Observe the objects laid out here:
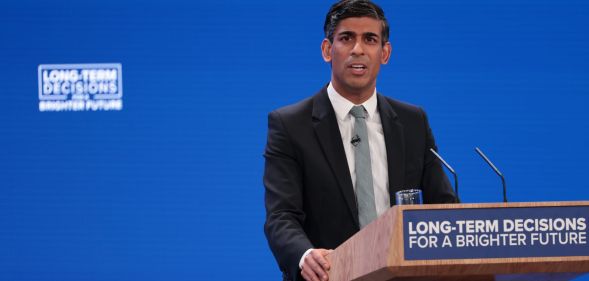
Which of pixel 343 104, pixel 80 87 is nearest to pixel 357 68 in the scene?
pixel 343 104

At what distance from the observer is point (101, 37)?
4.05 m

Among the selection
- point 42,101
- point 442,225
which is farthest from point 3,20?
point 442,225

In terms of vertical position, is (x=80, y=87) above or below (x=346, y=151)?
above

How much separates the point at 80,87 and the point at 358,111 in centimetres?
183

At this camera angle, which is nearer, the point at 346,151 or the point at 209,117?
the point at 346,151

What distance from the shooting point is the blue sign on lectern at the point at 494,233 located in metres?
1.59

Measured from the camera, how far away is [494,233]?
63.4 inches

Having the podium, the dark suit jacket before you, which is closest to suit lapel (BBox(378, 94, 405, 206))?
the dark suit jacket

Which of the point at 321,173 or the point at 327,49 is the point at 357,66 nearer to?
the point at 327,49

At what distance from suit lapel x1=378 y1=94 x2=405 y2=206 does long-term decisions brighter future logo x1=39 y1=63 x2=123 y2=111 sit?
176 cm

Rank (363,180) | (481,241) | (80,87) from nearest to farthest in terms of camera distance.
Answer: (481,241) → (363,180) → (80,87)

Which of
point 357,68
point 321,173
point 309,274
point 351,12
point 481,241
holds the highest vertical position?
point 351,12

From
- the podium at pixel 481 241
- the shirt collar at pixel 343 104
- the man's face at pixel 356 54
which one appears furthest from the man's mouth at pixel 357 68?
the podium at pixel 481 241

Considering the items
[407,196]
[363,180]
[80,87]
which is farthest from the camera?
[80,87]
